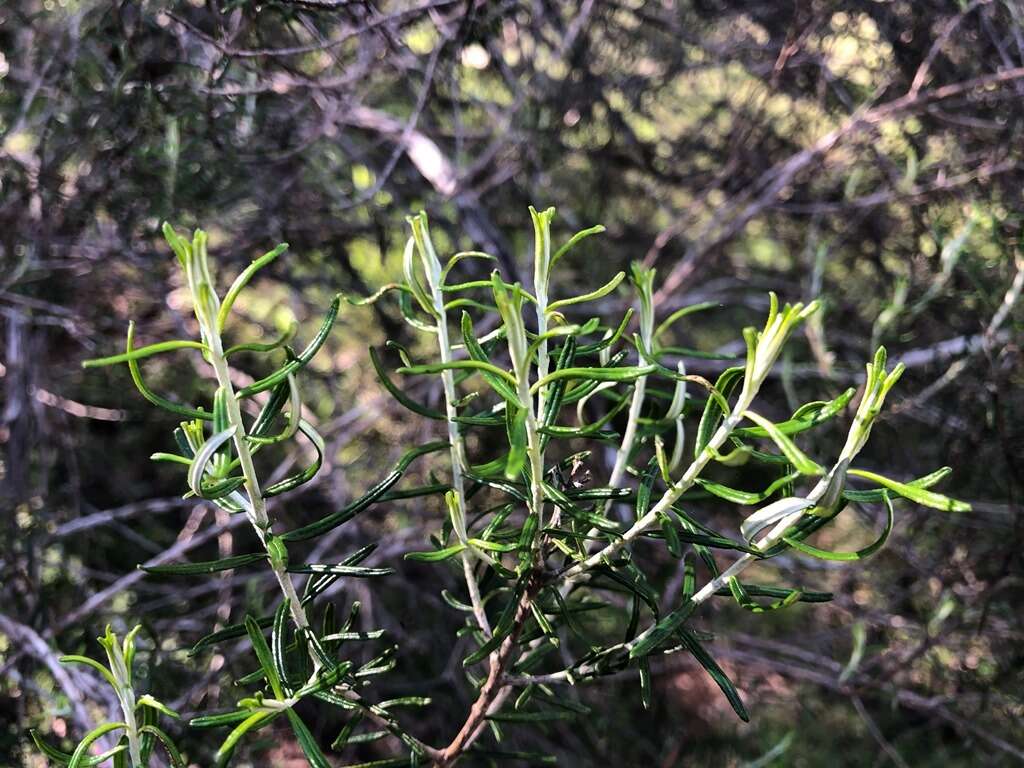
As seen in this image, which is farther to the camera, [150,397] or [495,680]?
[495,680]

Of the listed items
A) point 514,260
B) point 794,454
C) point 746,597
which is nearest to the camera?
point 794,454

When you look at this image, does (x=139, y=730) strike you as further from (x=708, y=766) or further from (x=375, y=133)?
(x=375, y=133)

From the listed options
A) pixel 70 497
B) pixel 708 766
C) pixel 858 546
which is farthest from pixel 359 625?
pixel 858 546

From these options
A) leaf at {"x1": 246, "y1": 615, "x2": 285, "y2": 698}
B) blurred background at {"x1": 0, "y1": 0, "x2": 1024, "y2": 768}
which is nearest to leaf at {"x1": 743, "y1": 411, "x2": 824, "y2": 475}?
leaf at {"x1": 246, "y1": 615, "x2": 285, "y2": 698}

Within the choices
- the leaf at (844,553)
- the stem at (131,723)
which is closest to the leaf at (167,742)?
the stem at (131,723)

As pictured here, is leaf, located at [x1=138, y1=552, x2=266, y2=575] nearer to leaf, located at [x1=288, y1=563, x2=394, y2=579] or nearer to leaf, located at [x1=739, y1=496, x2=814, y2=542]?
leaf, located at [x1=288, y1=563, x2=394, y2=579]

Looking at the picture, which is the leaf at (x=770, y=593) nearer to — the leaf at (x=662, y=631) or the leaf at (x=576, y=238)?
the leaf at (x=662, y=631)

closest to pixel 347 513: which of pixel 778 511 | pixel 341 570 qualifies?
pixel 341 570

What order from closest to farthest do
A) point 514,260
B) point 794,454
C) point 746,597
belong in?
1. point 794,454
2. point 746,597
3. point 514,260

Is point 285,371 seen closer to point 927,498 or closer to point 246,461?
point 246,461
